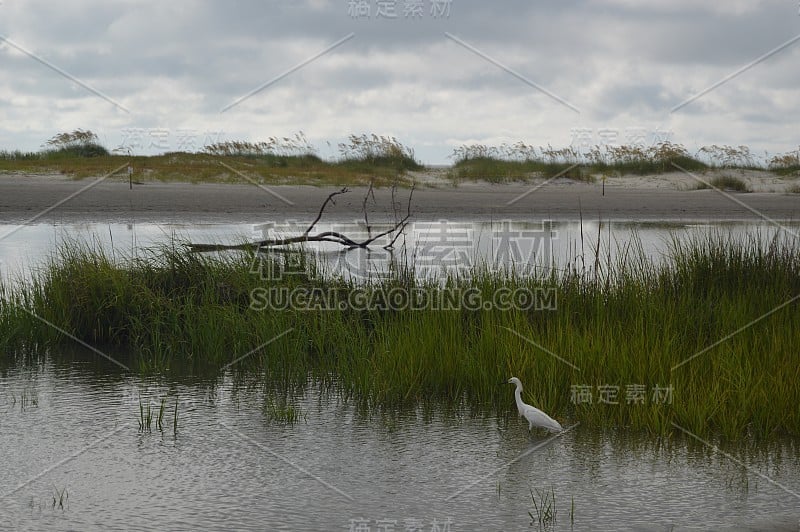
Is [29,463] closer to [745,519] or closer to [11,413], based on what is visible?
[11,413]

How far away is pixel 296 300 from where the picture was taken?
791 centimetres

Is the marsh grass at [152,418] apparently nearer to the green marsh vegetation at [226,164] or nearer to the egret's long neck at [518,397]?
the egret's long neck at [518,397]

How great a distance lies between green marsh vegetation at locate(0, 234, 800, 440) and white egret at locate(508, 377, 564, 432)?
35cm

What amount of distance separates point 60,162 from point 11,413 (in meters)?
27.6

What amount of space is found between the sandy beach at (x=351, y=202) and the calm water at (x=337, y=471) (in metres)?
10.6

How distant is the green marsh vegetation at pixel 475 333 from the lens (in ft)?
19.3

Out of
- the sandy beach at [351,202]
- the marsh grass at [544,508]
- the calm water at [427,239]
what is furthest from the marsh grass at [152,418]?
the sandy beach at [351,202]

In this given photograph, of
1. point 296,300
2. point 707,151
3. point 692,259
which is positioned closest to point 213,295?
point 296,300

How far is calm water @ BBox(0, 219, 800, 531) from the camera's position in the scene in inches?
170

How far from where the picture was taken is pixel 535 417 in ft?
18.1

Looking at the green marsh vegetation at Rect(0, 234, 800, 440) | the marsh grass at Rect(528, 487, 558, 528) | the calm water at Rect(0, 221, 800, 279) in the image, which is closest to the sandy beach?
the calm water at Rect(0, 221, 800, 279)

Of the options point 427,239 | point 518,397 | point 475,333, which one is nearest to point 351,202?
point 427,239

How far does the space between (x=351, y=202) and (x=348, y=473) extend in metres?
16.8

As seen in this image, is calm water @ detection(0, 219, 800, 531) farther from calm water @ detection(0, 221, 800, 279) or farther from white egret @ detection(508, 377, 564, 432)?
calm water @ detection(0, 221, 800, 279)
